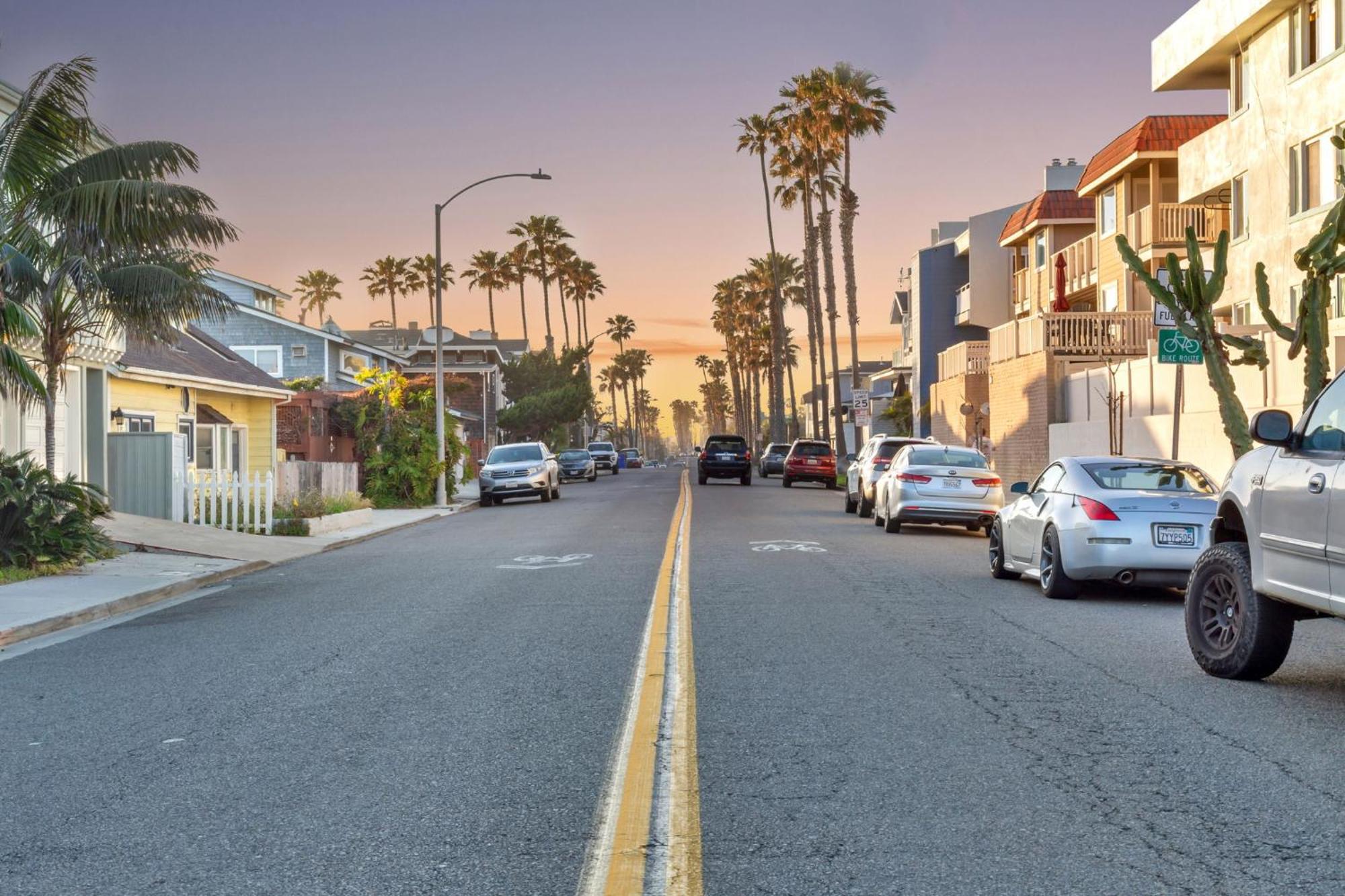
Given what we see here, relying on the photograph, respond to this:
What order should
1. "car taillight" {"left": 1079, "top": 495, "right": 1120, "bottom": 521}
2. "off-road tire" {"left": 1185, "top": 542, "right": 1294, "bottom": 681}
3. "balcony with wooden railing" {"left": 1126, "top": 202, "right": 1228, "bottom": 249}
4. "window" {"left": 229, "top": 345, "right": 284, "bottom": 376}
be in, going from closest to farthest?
"off-road tire" {"left": 1185, "top": 542, "right": 1294, "bottom": 681}, "car taillight" {"left": 1079, "top": 495, "right": 1120, "bottom": 521}, "balcony with wooden railing" {"left": 1126, "top": 202, "right": 1228, "bottom": 249}, "window" {"left": 229, "top": 345, "right": 284, "bottom": 376}

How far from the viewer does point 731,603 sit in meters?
12.6

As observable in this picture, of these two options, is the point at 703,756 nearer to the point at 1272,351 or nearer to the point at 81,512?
the point at 81,512

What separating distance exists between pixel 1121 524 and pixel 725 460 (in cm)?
3635

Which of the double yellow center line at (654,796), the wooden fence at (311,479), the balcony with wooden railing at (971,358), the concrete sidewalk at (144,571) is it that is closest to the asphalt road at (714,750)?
the double yellow center line at (654,796)

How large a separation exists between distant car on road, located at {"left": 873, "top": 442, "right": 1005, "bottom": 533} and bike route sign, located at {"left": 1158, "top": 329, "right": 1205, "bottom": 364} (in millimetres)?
3839

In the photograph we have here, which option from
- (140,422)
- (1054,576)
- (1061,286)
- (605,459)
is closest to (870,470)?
(1054,576)

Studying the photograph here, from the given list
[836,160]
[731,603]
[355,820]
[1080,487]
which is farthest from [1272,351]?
[836,160]

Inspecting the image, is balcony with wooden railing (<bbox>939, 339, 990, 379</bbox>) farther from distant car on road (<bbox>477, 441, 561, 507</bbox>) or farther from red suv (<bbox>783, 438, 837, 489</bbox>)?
distant car on road (<bbox>477, 441, 561, 507</bbox>)

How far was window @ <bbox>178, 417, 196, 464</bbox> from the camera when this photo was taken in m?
32.2

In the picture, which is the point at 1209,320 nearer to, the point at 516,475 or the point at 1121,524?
the point at 1121,524

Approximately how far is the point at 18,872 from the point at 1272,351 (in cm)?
2128

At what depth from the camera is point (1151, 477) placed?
1368cm

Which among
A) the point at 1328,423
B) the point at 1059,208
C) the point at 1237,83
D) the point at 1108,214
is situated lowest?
the point at 1328,423

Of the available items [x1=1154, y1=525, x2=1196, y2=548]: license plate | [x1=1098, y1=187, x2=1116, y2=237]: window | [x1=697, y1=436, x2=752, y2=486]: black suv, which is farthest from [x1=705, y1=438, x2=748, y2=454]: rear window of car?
[x1=1154, y1=525, x2=1196, y2=548]: license plate
